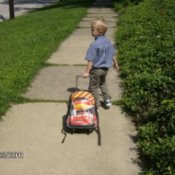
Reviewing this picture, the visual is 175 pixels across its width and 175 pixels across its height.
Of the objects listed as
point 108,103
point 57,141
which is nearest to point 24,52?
point 108,103

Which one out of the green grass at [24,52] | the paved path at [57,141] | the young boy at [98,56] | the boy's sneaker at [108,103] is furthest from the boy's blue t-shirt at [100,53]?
the green grass at [24,52]

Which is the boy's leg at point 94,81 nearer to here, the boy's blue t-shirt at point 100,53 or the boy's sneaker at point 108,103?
the boy's blue t-shirt at point 100,53

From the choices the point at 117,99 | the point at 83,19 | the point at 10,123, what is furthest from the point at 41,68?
the point at 83,19

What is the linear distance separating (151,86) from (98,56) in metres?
1.12

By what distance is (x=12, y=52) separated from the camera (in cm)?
1091

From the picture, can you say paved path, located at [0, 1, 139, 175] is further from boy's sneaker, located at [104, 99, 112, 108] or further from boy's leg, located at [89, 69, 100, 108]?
boy's leg, located at [89, 69, 100, 108]

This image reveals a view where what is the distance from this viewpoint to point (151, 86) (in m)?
7.06

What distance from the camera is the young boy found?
20.7 ft

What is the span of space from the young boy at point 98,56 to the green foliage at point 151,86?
2.11ft

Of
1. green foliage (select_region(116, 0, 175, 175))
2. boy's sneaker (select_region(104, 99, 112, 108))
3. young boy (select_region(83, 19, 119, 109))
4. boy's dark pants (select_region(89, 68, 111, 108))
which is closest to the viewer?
green foliage (select_region(116, 0, 175, 175))

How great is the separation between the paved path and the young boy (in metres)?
0.53

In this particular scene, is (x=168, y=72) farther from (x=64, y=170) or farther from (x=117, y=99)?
(x=64, y=170)

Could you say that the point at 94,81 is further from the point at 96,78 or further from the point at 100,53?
the point at 100,53

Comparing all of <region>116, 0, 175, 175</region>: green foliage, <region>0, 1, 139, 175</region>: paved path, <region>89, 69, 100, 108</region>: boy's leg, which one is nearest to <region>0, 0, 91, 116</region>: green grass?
<region>0, 1, 139, 175</region>: paved path
